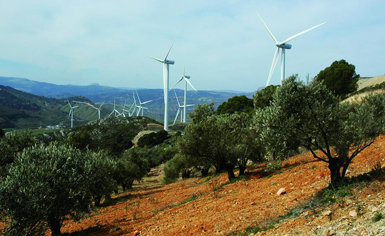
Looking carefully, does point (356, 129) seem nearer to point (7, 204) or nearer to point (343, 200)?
point (343, 200)

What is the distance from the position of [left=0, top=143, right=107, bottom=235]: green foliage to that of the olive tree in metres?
13.7

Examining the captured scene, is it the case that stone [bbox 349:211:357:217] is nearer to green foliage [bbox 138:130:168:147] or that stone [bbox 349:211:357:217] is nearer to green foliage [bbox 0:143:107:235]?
green foliage [bbox 0:143:107:235]

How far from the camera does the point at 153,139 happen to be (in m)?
116

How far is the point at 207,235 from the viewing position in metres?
13.9

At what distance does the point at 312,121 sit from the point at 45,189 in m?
17.0

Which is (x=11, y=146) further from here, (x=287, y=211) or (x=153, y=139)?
(x=153, y=139)

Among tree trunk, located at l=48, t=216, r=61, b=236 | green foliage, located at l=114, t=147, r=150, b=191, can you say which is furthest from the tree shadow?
green foliage, located at l=114, t=147, r=150, b=191

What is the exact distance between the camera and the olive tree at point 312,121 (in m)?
14.8

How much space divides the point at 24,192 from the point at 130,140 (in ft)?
381

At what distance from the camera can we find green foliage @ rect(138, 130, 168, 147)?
4503 inches

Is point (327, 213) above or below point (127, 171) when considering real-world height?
above

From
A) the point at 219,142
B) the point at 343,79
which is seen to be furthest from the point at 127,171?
the point at 343,79

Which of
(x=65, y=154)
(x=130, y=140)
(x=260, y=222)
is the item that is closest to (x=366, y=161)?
(x=260, y=222)

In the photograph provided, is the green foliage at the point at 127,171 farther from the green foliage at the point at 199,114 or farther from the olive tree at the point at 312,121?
the olive tree at the point at 312,121
